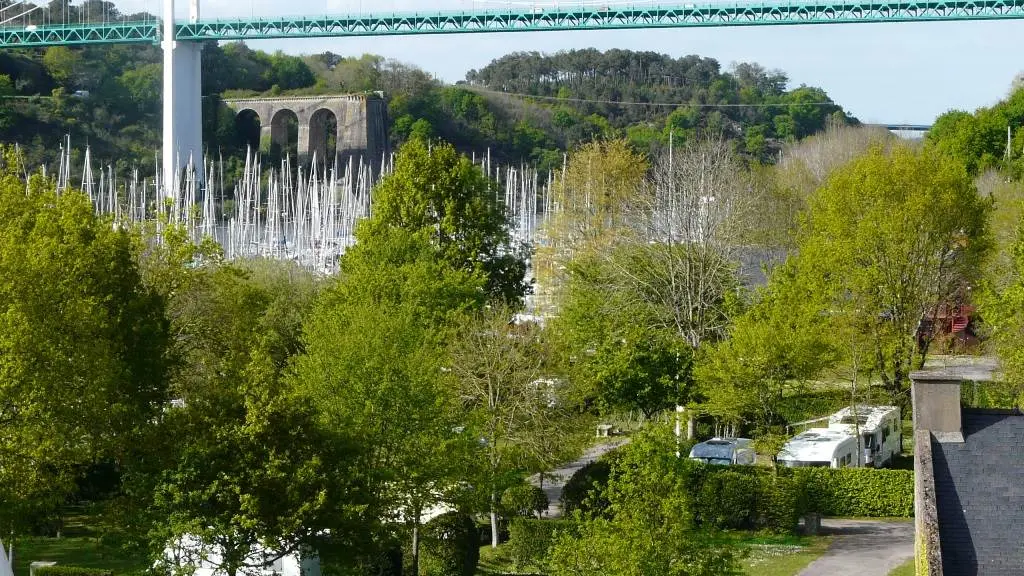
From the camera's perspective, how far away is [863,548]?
72.9ft

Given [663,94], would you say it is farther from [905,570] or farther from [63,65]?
[905,570]

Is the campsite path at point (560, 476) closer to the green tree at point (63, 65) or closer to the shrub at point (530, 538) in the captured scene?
the shrub at point (530, 538)

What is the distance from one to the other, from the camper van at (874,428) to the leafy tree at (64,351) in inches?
487

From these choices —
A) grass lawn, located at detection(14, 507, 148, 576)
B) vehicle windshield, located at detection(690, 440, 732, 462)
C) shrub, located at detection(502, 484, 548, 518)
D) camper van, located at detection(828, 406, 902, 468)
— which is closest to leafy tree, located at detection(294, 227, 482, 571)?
shrub, located at detection(502, 484, 548, 518)

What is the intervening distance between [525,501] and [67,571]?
7210 millimetres

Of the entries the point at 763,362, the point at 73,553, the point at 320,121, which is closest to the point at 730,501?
the point at 763,362

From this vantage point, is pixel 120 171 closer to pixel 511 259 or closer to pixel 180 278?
pixel 511 259

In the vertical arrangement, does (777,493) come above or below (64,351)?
below

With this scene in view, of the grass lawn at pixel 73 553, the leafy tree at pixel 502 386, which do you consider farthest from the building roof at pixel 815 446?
the grass lawn at pixel 73 553

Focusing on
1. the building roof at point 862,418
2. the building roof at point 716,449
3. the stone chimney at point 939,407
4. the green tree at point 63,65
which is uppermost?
the green tree at point 63,65

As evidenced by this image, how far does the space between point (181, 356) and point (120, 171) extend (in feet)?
198

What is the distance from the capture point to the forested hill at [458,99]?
85.2m

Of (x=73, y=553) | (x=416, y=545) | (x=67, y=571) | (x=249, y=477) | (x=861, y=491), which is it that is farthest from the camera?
(x=861, y=491)

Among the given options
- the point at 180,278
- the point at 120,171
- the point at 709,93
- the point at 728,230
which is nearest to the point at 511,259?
the point at 728,230
